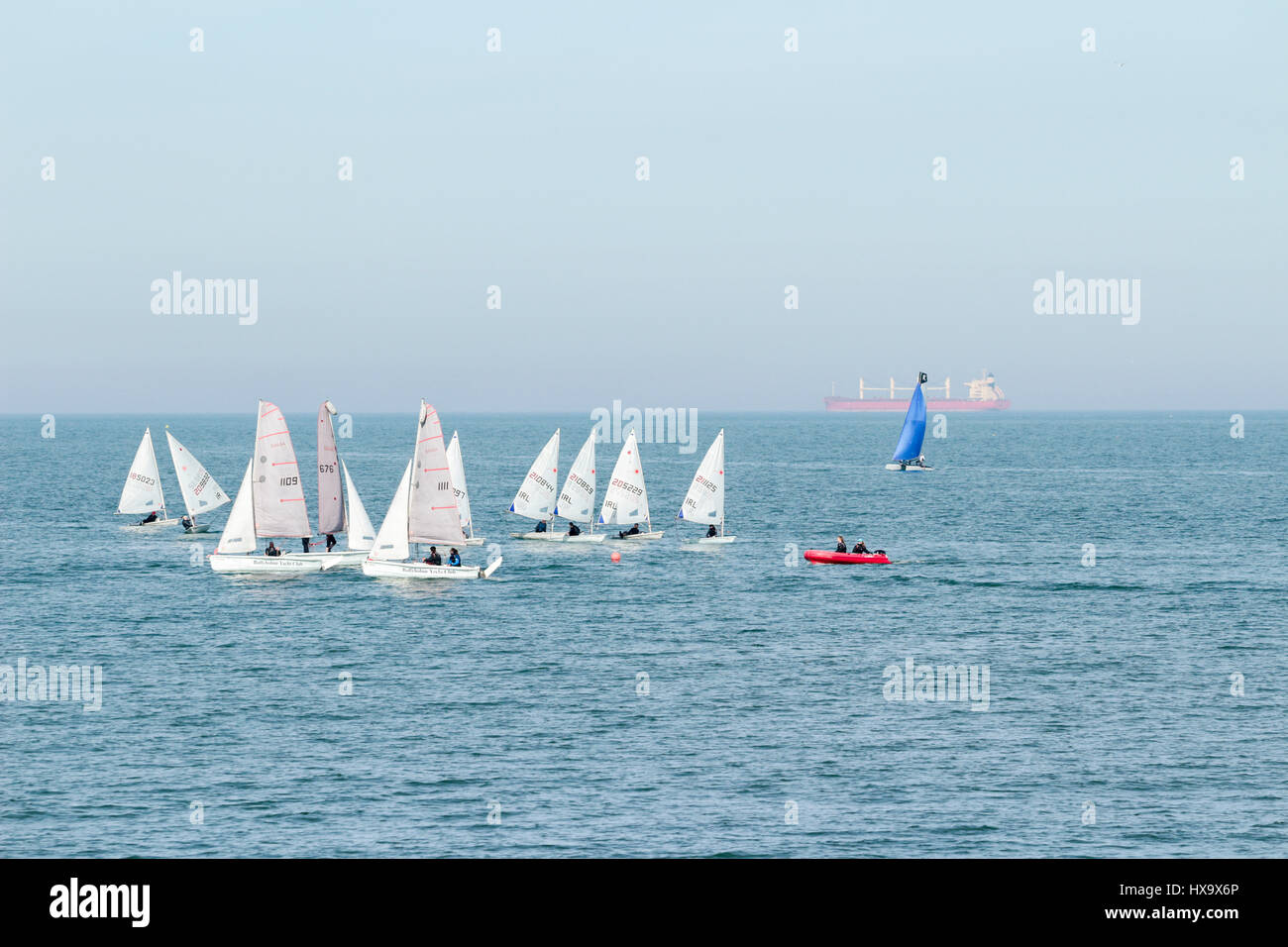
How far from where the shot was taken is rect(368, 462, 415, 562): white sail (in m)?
91.2

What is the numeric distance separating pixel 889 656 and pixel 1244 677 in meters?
18.0

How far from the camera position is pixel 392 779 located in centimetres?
4791

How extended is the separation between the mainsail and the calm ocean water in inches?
171

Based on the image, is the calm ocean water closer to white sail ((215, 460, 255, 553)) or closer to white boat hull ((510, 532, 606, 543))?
white boat hull ((510, 532, 606, 543))

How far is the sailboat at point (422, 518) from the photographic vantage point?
91.5 metres

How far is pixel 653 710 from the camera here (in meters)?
58.9

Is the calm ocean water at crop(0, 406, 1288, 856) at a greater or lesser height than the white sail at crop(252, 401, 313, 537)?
lesser

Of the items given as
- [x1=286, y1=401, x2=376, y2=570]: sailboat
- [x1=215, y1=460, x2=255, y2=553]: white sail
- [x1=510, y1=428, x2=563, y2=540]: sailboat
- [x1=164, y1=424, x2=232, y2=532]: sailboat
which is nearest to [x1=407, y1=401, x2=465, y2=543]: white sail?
[x1=286, y1=401, x2=376, y2=570]: sailboat

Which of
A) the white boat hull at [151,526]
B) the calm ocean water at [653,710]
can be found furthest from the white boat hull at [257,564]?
the white boat hull at [151,526]

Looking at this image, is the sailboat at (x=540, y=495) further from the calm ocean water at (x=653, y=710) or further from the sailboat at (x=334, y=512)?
the sailboat at (x=334, y=512)

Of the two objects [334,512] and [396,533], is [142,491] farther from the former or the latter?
[396,533]

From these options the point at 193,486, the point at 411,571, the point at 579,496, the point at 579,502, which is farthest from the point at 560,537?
the point at 193,486
